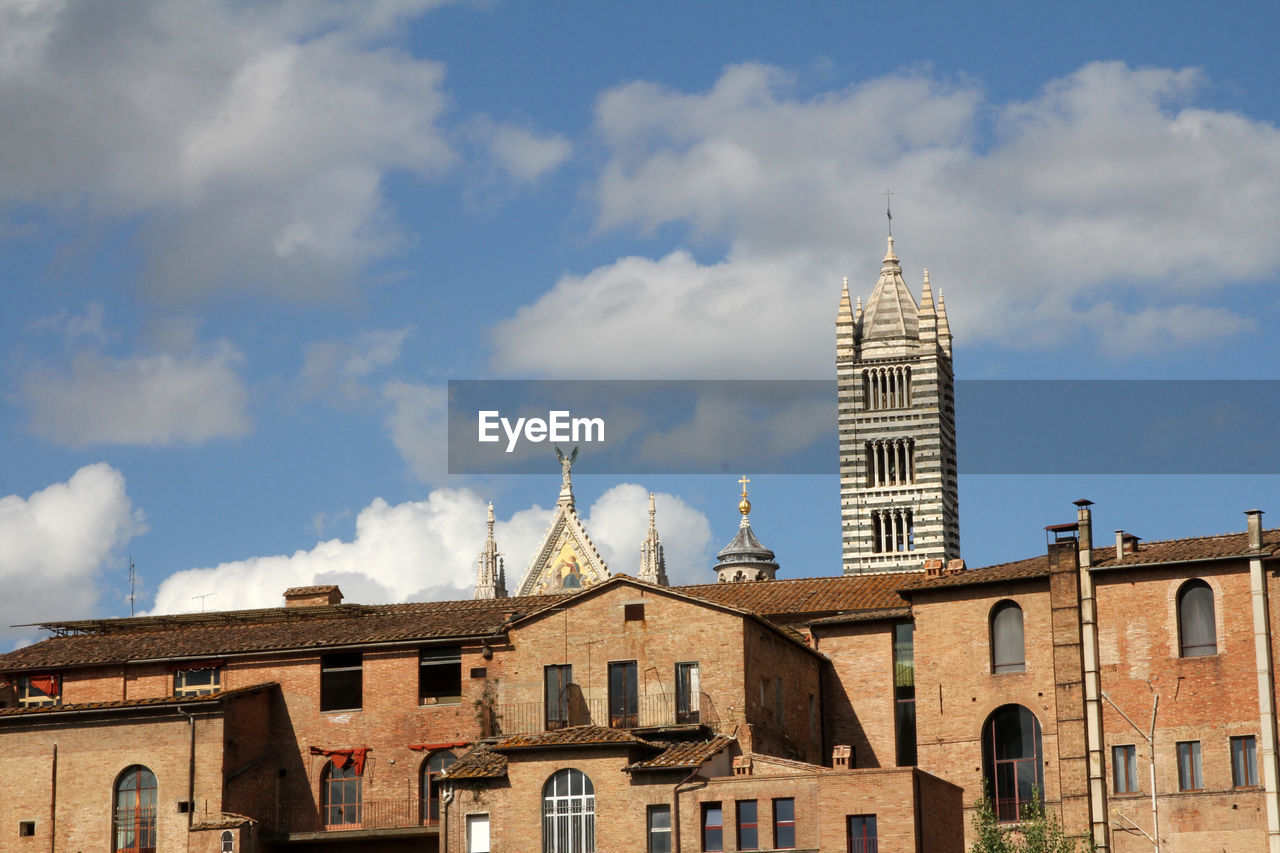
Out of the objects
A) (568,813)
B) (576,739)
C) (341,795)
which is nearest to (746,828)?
(568,813)

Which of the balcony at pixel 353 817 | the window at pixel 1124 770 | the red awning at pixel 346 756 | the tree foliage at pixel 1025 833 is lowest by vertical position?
the tree foliage at pixel 1025 833

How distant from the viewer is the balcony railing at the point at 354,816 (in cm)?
5903

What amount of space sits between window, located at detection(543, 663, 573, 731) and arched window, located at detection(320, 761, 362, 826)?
6.14 meters

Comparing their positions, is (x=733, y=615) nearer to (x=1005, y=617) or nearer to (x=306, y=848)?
(x=1005, y=617)

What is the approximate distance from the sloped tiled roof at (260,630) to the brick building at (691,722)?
231 mm

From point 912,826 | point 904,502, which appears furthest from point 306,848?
point 904,502

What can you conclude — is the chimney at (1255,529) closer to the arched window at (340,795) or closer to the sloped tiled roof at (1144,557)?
the sloped tiled roof at (1144,557)

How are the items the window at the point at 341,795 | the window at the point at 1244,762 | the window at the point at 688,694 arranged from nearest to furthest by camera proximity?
the window at the point at 1244,762
the window at the point at 688,694
the window at the point at 341,795

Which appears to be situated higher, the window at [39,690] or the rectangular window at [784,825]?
the window at [39,690]

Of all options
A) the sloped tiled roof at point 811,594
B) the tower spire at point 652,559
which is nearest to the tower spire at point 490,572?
the tower spire at point 652,559

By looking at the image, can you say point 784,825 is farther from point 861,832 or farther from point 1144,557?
point 1144,557

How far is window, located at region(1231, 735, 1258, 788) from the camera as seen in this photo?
181 ft

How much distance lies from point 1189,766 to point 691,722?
1352 centimetres

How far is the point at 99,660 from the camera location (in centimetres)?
6338
